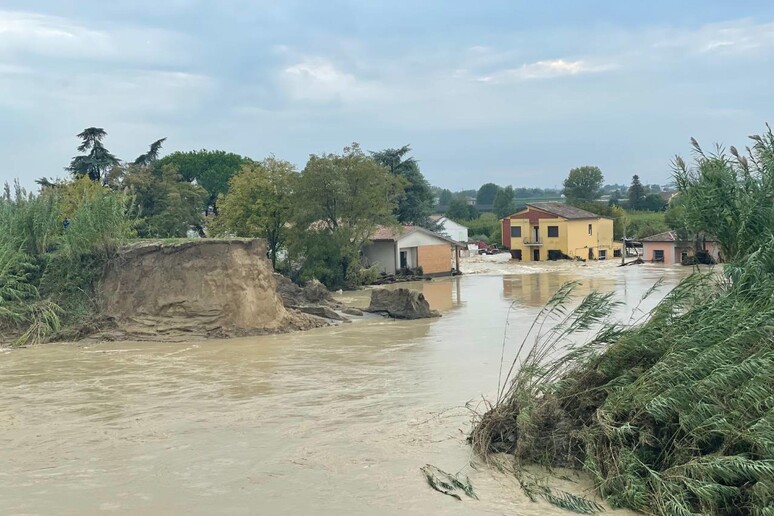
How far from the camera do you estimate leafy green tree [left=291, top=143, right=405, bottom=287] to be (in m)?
39.2

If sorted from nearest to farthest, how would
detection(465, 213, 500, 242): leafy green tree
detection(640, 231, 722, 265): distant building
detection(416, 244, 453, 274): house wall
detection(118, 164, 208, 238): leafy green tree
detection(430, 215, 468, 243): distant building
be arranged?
detection(118, 164, 208, 238): leafy green tree, detection(416, 244, 453, 274): house wall, detection(640, 231, 722, 265): distant building, detection(430, 215, 468, 243): distant building, detection(465, 213, 500, 242): leafy green tree

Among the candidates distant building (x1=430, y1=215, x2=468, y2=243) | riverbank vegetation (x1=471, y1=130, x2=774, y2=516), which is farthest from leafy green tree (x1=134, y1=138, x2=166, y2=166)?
riverbank vegetation (x1=471, y1=130, x2=774, y2=516)

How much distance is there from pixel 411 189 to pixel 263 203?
24.4 metres

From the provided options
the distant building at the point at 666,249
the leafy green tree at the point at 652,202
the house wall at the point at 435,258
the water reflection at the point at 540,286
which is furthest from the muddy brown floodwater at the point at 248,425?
the leafy green tree at the point at 652,202

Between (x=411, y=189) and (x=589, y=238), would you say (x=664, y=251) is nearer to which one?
(x=589, y=238)

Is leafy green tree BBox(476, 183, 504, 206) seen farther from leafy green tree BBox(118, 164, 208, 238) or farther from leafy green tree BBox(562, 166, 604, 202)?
leafy green tree BBox(118, 164, 208, 238)

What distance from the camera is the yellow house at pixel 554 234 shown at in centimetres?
6034

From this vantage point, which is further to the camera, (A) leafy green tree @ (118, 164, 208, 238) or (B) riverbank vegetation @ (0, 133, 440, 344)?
(A) leafy green tree @ (118, 164, 208, 238)

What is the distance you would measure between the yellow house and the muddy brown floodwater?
3990 cm

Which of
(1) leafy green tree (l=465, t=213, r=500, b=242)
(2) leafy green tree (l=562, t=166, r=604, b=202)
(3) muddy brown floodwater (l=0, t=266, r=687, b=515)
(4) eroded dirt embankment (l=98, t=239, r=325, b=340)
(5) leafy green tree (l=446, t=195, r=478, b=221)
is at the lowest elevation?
(3) muddy brown floodwater (l=0, t=266, r=687, b=515)

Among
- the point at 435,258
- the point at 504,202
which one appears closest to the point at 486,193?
the point at 504,202

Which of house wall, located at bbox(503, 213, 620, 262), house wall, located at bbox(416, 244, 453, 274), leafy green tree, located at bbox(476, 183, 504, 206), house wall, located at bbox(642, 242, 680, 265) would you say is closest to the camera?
house wall, located at bbox(416, 244, 453, 274)

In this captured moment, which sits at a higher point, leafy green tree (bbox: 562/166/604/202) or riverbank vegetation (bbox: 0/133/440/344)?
leafy green tree (bbox: 562/166/604/202)

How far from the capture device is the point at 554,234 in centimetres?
6084
